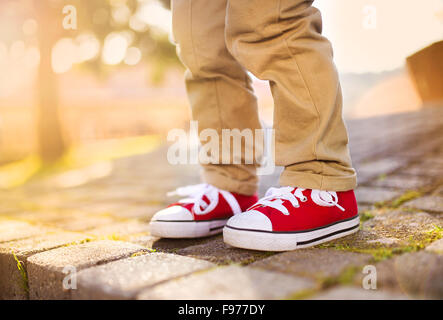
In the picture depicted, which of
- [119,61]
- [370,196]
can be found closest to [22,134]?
[119,61]

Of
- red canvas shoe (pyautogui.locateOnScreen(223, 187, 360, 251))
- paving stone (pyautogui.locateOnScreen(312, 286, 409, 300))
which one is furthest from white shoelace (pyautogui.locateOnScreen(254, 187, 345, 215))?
paving stone (pyautogui.locateOnScreen(312, 286, 409, 300))

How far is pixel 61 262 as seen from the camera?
105 centimetres

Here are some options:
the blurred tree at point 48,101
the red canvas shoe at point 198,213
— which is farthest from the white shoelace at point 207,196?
the blurred tree at point 48,101

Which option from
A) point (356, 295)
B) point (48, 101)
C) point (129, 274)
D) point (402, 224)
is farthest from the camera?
point (48, 101)

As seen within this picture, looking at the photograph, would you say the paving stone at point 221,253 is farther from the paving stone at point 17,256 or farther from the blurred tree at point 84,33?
the blurred tree at point 84,33

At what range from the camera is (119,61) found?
325 inches

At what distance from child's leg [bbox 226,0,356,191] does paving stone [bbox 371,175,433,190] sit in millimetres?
898

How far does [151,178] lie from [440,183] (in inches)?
83.9

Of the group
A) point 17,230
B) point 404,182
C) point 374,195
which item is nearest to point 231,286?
point 17,230

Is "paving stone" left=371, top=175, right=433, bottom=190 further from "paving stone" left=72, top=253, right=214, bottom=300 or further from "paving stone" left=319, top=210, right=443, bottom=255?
"paving stone" left=72, top=253, right=214, bottom=300

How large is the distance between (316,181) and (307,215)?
0.11 meters

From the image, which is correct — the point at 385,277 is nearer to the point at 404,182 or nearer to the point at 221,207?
the point at 221,207

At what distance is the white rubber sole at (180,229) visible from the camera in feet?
4.35

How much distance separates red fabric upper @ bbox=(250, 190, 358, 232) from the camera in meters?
1.12
